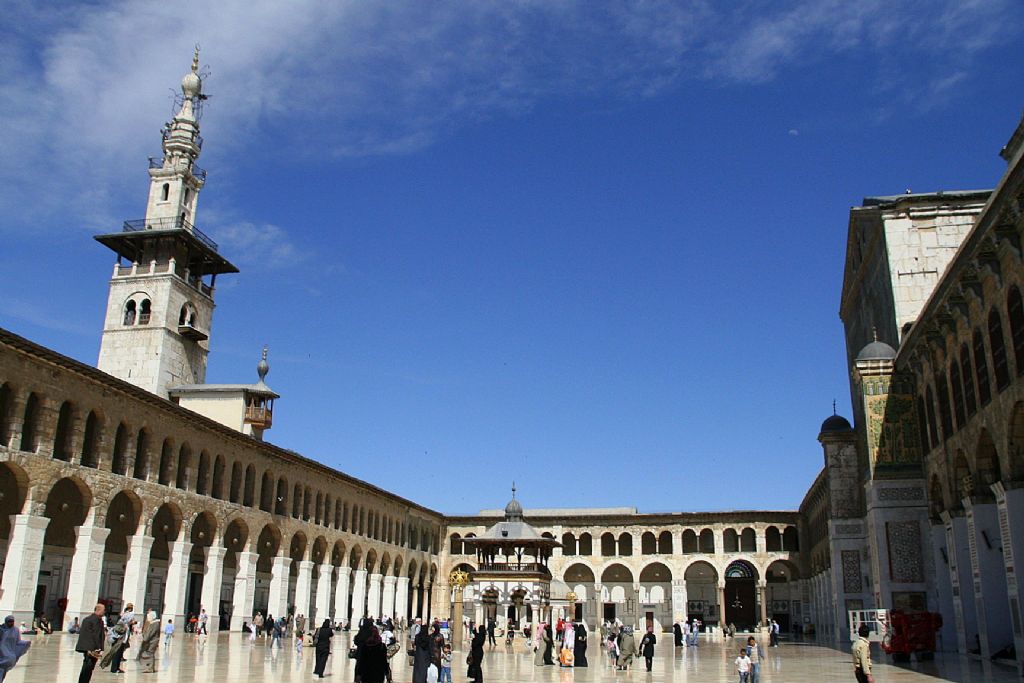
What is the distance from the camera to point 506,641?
27.5 metres

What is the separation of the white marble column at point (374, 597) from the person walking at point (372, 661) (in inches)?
1401

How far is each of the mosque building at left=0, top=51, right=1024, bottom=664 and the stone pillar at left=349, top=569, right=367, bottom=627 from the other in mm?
168

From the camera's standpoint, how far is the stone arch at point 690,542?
2119 inches

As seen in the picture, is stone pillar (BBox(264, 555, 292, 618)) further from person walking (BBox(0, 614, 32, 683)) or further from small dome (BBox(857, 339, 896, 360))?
person walking (BBox(0, 614, 32, 683))

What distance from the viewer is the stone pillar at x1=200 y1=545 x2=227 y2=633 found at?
3023 cm

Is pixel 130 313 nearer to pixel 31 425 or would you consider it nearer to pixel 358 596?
pixel 358 596

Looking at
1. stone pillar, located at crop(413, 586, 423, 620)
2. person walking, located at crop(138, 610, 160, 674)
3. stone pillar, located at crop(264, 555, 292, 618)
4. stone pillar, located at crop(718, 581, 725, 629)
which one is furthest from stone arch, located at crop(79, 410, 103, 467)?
stone pillar, located at crop(718, 581, 725, 629)

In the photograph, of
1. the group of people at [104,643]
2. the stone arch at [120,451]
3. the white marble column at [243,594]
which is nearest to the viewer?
the group of people at [104,643]

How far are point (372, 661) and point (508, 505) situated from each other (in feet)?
85.4

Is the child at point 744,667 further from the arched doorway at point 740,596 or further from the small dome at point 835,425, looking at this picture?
the arched doorway at point 740,596

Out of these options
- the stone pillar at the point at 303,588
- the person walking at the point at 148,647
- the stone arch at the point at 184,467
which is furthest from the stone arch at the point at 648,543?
the person walking at the point at 148,647

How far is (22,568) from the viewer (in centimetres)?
2184

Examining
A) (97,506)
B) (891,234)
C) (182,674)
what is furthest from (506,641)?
(891,234)

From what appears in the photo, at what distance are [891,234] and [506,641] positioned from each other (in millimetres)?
17012
